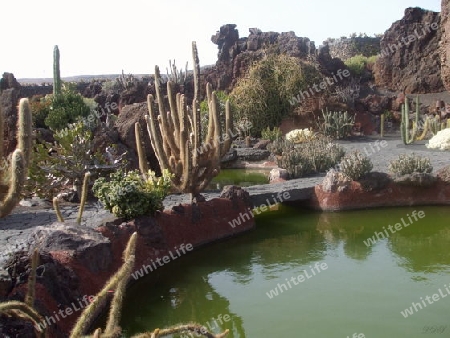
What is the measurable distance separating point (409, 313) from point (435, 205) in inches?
207

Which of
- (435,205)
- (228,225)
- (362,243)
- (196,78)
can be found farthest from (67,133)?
(435,205)

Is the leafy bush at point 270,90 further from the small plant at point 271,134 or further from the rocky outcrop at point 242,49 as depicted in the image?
the rocky outcrop at point 242,49

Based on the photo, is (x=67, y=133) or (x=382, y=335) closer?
(x=382, y=335)

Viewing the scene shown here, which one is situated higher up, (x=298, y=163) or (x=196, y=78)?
(x=196, y=78)

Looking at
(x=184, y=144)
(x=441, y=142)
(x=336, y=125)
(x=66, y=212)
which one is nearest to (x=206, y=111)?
(x=336, y=125)

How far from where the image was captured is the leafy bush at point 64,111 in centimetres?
1396

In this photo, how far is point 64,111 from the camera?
14141 mm

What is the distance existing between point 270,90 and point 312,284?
15.4 meters

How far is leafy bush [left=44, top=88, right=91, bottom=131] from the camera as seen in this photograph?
45.8 ft

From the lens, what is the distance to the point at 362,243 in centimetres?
850

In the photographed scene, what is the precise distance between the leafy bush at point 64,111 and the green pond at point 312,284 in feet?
22.8

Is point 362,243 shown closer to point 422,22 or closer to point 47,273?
point 47,273

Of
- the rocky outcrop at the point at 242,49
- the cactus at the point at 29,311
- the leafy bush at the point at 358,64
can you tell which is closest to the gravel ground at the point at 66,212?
the cactus at the point at 29,311

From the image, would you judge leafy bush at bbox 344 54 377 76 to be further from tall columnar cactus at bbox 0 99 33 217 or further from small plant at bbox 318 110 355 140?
tall columnar cactus at bbox 0 99 33 217
